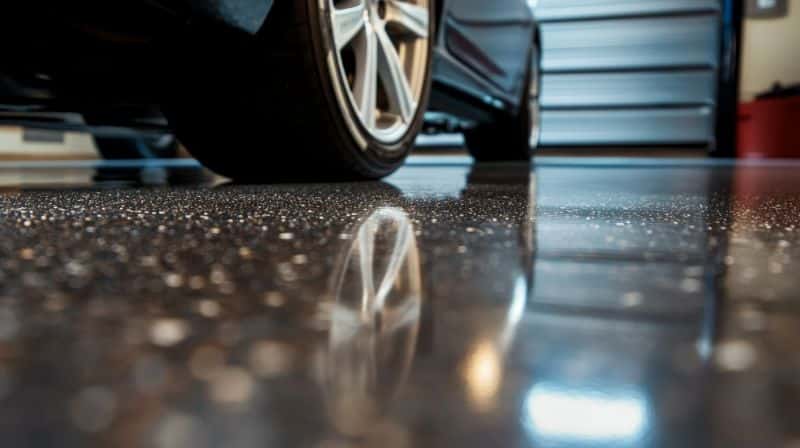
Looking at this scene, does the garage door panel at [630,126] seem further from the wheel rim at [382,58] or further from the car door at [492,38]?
the wheel rim at [382,58]

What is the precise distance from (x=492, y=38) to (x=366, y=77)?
1.09m

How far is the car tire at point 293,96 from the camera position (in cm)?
113

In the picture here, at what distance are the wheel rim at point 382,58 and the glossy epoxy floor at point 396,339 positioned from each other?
72 centimetres

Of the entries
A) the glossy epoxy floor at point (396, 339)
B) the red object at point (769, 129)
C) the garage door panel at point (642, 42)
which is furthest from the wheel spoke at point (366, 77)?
the red object at point (769, 129)

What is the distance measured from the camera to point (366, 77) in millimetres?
1312

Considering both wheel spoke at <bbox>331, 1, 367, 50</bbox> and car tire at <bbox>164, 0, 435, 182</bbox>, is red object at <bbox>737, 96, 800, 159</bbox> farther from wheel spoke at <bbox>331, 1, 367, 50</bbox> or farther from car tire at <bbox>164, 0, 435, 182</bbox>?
wheel spoke at <bbox>331, 1, 367, 50</bbox>

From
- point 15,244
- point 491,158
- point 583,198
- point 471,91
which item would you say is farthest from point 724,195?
point 491,158

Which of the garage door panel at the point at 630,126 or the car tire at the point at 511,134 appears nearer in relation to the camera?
the car tire at the point at 511,134

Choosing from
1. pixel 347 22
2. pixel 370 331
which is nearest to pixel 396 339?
pixel 370 331

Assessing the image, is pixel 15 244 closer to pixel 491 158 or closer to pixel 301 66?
pixel 301 66

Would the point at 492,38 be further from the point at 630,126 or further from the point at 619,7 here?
the point at 630,126

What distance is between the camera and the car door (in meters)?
1.85

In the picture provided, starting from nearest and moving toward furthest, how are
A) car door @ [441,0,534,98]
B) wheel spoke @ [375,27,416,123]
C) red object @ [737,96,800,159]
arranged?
wheel spoke @ [375,27,416,123] → car door @ [441,0,534,98] → red object @ [737,96,800,159]

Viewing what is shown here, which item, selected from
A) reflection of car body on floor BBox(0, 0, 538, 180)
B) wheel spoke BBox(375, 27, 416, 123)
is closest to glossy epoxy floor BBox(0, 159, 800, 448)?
reflection of car body on floor BBox(0, 0, 538, 180)
